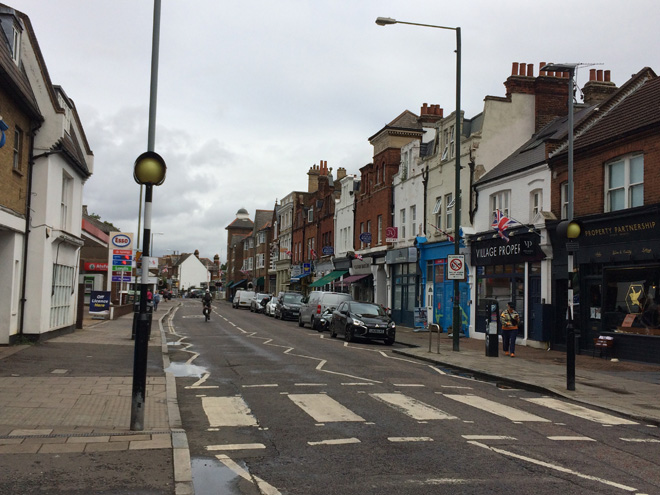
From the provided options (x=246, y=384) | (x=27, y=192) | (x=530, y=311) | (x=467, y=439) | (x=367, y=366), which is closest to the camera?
(x=467, y=439)

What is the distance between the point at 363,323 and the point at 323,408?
13850 millimetres

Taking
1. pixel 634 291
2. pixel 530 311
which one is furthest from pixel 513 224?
pixel 634 291

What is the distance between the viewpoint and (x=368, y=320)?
23984mm

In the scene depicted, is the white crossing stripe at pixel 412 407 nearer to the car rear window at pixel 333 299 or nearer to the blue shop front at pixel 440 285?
the blue shop front at pixel 440 285

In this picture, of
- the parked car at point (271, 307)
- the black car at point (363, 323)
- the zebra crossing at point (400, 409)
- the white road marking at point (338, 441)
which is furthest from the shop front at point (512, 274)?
the parked car at point (271, 307)

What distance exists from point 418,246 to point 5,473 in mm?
28284

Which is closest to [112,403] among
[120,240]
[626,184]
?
[626,184]

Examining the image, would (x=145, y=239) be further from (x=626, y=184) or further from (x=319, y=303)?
(x=319, y=303)

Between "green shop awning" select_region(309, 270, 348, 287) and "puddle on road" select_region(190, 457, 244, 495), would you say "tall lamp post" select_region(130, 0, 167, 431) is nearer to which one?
"puddle on road" select_region(190, 457, 244, 495)

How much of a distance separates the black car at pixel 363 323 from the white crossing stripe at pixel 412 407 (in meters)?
12.2

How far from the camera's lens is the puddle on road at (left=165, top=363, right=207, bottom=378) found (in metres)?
13.8

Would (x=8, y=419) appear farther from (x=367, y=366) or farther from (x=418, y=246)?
(x=418, y=246)

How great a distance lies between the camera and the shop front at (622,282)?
18.0 m

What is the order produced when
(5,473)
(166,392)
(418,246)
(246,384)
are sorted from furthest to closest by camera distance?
(418,246) → (246,384) → (166,392) → (5,473)
